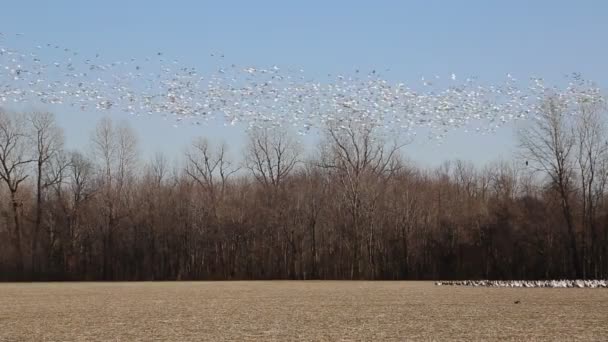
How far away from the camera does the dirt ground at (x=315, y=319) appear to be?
1753cm

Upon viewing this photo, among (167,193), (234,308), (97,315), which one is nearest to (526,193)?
(167,193)

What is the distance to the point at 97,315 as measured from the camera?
78.5 ft

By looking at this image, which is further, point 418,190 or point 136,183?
point 136,183

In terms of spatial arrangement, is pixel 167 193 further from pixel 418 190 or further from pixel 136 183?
pixel 418 190

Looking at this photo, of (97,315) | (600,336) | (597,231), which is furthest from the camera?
(597,231)

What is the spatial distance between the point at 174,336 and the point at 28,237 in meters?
60.9

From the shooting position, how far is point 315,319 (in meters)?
21.6

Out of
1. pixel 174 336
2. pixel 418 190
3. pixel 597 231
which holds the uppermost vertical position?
pixel 418 190

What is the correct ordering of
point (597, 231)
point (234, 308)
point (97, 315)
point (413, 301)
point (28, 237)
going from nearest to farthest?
point (97, 315)
point (234, 308)
point (413, 301)
point (597, 231)
point (28, 237)

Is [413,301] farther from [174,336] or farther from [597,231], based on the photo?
[597,231]

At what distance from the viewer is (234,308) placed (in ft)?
86.6

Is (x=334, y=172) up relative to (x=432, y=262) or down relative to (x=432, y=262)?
up

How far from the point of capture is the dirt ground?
57.5 feet

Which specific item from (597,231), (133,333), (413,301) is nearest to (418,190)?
(597,231)
